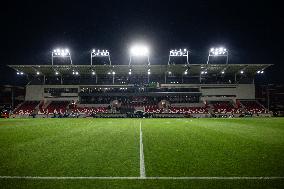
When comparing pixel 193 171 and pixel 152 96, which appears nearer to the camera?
pixel 193 171

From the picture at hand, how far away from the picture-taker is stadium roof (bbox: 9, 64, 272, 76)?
6406cm

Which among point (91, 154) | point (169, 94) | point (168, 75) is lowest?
point (91, 154)

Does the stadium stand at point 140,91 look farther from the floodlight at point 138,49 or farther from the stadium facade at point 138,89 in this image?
the floodlight at point 138,49

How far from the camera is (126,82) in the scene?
75312 mm

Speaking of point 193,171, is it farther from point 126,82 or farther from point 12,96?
point 12,96

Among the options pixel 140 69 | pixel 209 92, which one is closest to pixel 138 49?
pixel 140 69

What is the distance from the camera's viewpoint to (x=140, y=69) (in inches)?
2704

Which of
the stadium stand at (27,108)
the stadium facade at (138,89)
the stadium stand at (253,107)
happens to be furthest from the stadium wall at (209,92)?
the stadium stand at (27,108)

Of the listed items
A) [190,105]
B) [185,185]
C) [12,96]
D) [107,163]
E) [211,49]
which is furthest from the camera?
[12,96]

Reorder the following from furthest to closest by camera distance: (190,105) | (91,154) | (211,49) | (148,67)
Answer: (190,105) → (148,67) → (211,49) → (91,154)

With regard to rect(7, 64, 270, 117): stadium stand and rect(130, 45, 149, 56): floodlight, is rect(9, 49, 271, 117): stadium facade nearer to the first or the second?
rect(7, 64, 270, 117): stadium stand

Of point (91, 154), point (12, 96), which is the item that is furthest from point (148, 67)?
point (91, 154)

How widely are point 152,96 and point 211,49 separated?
21.7 meters

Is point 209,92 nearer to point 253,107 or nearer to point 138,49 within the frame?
point 253,107
